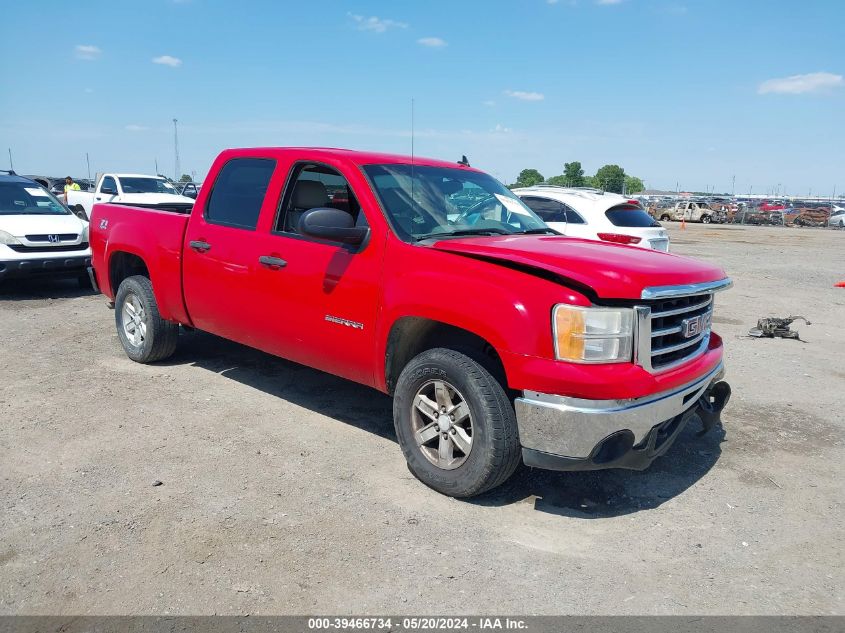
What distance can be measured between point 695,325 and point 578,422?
44.3 inches

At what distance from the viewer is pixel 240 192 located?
5.21 meters

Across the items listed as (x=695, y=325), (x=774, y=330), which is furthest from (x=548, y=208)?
(x=695, y=325)

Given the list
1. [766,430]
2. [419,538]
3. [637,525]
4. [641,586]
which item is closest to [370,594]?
[419,538]

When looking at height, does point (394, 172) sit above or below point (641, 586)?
above

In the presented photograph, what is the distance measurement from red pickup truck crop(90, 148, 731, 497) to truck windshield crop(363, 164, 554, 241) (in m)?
0.01

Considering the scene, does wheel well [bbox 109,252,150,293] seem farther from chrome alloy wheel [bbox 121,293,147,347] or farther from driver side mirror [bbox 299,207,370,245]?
driver side mirror [bbox 299,207,370,245]

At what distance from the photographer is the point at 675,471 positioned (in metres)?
4.36

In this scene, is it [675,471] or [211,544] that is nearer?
[211,544]

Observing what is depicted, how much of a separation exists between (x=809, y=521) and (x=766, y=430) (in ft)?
4.84

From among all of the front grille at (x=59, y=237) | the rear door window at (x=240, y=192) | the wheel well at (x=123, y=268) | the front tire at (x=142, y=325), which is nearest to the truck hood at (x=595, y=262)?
the rear door window at (x=240, y=192)

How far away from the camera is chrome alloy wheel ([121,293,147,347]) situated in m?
6.21

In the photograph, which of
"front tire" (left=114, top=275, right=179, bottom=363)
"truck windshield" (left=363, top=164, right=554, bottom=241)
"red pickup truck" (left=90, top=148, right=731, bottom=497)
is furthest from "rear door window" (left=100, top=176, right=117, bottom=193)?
"truck windshield" (left=363, top=164, right=554, bottom=241)

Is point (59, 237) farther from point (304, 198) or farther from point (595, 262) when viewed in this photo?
point (595, 262)

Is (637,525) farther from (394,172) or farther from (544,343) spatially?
(394,172)
